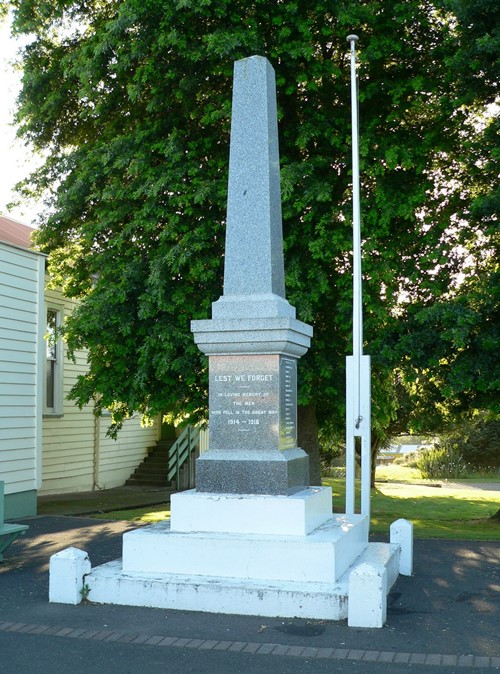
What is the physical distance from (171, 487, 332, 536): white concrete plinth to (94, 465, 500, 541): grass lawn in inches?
227

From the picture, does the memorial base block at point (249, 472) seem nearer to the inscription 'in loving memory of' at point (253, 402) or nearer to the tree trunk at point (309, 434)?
the inscription 'in loving memory of' at point (253, 402)

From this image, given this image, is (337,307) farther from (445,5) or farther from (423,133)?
(445,5)

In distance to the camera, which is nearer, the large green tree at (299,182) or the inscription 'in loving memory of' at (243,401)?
the inscription 'in loving memory of' at (243,401)

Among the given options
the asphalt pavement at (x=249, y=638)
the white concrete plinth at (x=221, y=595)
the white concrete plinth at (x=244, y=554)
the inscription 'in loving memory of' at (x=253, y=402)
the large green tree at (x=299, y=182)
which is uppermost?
the large green tree at (x=299, y=182)

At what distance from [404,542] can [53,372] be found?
42.2 feet

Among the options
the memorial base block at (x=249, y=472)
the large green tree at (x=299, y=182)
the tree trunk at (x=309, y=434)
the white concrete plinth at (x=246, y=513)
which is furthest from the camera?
the tree trunk at (x=309, y=434)

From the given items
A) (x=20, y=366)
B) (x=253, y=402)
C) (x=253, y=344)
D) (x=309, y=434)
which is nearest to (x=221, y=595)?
(x=253, y=402)

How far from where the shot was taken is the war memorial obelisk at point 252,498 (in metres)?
8.05

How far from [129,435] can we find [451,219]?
12822 millimetres

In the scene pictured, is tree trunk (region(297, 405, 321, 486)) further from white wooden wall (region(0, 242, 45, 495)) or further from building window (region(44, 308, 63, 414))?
building window (region(44, 308, 63, 414))

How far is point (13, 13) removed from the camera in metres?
18.6

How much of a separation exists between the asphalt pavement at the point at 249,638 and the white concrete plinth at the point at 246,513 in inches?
40.6

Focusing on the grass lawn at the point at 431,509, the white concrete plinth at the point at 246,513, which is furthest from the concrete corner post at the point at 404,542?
the grass lawn at the point at 431,509

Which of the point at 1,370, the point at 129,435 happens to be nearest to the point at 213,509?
the point at 1,370
